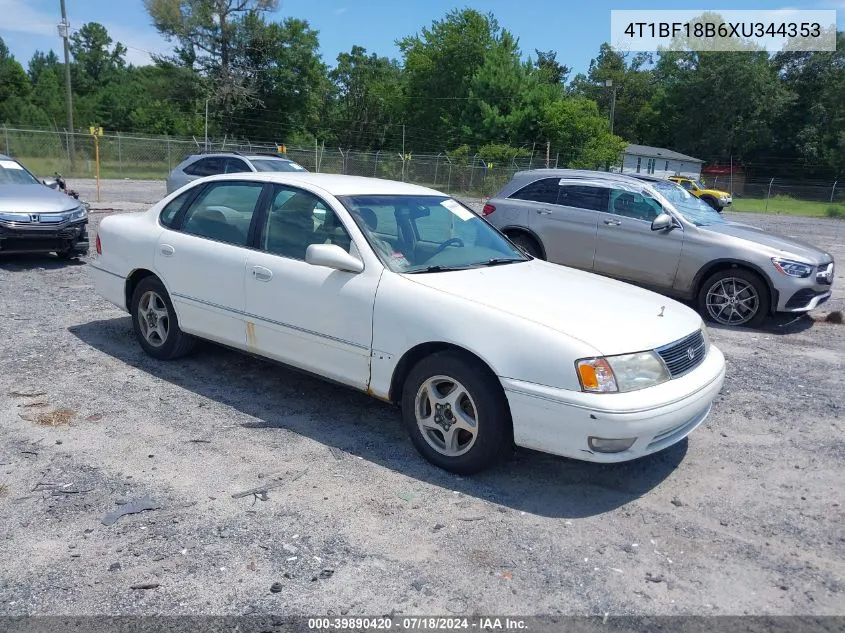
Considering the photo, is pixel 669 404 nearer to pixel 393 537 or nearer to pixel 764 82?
pixel 393 537

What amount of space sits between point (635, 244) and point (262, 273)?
5.60 metres

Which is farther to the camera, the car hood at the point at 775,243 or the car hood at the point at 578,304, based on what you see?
the car hood at the point at 775,243

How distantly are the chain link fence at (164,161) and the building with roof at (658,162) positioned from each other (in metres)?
24.3

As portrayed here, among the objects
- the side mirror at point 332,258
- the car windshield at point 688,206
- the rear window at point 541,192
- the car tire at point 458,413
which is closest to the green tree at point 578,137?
the rear window at point 541,192

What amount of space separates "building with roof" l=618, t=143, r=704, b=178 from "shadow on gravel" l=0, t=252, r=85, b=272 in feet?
176

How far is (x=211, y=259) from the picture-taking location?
17.2ft

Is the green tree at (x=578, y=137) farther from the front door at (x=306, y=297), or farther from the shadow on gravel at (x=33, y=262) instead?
the front door at (x=306, y=297)

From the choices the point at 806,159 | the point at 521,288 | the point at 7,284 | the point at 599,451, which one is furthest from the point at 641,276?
the point at 806,159

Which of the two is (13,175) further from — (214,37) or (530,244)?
(214,37)

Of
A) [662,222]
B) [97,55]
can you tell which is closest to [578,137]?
[662,222]

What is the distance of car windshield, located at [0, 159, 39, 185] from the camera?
10.4 metres

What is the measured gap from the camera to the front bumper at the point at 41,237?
30.3 feet

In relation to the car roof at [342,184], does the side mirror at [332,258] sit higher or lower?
lower

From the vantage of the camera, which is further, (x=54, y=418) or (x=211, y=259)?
(x=211, y=259)
